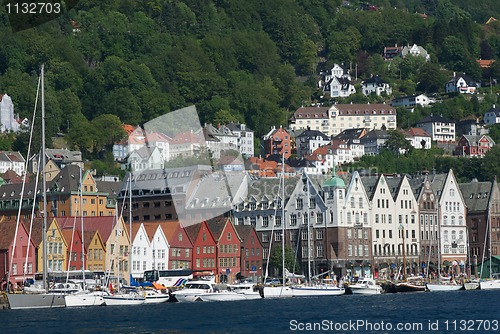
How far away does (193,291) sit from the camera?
3558 inches

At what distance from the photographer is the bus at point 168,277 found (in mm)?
102312

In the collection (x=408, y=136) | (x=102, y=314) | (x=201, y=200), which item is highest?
(x=408, y=136)

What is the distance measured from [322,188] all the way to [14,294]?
42471 mm

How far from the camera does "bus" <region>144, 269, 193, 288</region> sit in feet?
336

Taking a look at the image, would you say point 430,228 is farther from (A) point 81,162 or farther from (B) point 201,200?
(A) point 81,162

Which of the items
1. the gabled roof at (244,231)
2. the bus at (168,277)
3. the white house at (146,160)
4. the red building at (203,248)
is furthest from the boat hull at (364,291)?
the white house at (146,160)

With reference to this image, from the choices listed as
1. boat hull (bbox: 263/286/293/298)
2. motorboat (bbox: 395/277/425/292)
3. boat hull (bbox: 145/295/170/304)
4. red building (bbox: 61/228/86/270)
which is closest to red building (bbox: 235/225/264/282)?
red building (bbox: 61/228/86/270)

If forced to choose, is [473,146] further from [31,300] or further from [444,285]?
[31,300]

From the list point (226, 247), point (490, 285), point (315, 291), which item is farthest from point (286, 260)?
point (490, 285)

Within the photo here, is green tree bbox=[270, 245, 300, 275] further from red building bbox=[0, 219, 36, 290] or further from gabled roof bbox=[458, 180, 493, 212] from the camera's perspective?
gabled roof bbox=[458, 180, 493, 212]

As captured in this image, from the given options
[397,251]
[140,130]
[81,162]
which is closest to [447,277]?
[397,251]

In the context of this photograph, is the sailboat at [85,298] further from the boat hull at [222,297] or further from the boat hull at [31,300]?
the boat hull at [222,297]

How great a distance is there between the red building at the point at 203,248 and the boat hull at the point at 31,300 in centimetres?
3209

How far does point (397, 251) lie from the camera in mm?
121438
